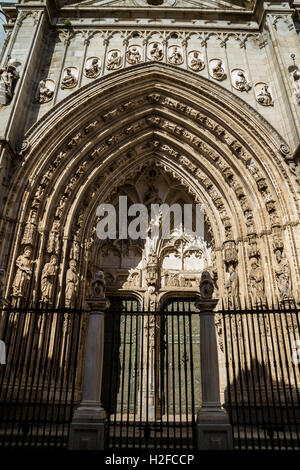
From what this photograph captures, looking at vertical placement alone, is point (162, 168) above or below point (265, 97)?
below

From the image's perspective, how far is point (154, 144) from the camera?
1154cm

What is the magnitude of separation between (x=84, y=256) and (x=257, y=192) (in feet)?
17.1

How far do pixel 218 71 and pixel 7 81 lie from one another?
257 inches

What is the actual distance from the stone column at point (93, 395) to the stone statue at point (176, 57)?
850 cm

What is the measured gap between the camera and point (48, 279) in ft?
28.6

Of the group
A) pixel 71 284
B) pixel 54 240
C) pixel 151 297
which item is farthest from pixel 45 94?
pixel 151 297

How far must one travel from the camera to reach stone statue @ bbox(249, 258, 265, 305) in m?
8.64

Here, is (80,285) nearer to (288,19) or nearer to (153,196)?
(153,196)

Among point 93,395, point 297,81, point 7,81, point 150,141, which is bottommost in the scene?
point 93,395

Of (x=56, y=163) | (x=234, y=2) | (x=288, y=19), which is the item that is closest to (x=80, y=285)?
(x=56, y=163)

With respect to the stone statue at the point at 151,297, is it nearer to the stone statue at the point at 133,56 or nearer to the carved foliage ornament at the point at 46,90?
the carved foliage ornament at the point at 46,90

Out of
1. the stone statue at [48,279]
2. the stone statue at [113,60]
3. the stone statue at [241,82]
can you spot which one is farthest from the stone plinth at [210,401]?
the stone statue at [113,60]

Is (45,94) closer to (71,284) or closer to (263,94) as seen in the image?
(71,284)

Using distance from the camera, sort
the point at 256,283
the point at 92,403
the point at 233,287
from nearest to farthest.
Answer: the point at 92,403 < the point at 256,283 < the point at 233,287
